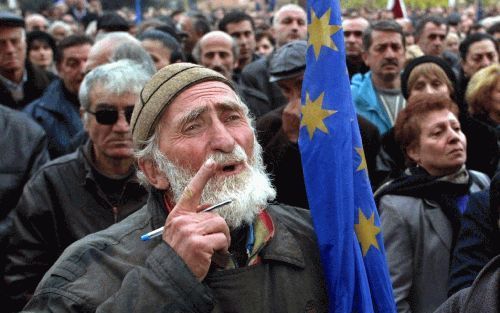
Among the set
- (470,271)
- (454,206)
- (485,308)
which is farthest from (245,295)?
(454,206)

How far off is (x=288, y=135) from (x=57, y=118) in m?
2.07

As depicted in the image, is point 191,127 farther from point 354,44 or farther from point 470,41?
point 470,41

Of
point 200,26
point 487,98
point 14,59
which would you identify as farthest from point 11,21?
point 487,98

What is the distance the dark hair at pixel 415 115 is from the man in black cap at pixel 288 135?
0.46 metres

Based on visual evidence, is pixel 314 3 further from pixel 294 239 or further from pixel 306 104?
pixel 294 239

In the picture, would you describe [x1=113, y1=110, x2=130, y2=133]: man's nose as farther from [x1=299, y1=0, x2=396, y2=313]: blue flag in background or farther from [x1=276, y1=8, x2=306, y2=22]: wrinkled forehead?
[x1=276, y1=8, x2=306, y2=22]: wrinkled forehead

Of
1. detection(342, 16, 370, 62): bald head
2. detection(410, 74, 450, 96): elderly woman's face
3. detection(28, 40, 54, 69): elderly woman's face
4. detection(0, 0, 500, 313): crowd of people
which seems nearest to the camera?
detection(0, 0, 500, 313): crowd of people

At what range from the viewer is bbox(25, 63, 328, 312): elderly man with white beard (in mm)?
2416

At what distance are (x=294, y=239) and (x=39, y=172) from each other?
1.92 meters

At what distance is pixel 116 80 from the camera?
4.33m

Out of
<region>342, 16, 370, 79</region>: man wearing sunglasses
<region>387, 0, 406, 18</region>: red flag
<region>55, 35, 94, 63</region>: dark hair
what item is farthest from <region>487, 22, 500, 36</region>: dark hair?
<region>55, 35, 94, 63</region>: dark hair

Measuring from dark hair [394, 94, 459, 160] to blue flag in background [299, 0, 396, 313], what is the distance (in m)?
1.70

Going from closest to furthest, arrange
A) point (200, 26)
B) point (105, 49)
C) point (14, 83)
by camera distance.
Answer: point (105, 49)
point (14, 83)
point (200, 26)

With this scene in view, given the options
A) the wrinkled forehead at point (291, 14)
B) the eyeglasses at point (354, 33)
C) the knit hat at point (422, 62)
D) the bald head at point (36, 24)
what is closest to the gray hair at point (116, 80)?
the knit hat at point (422, 62)
